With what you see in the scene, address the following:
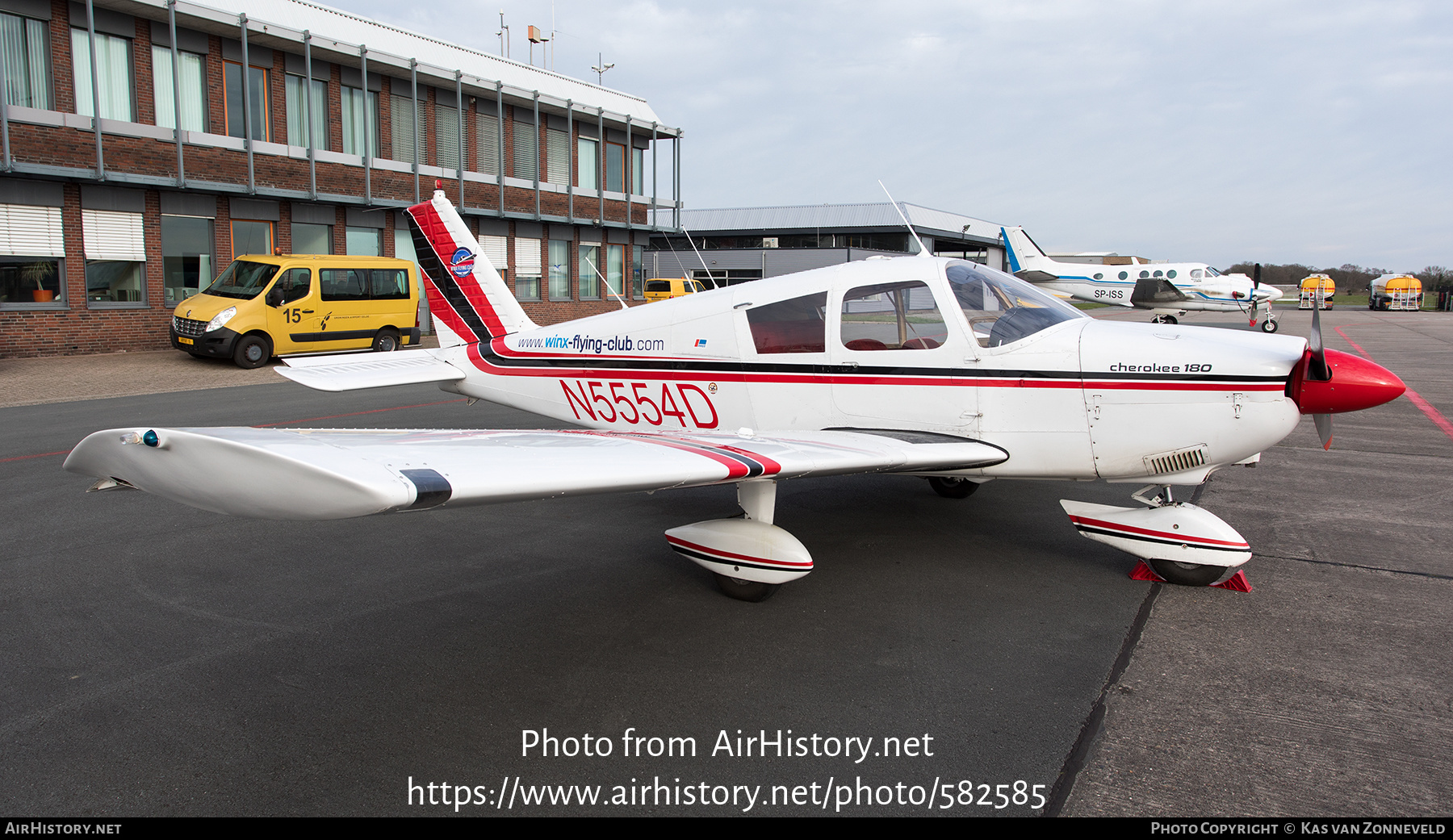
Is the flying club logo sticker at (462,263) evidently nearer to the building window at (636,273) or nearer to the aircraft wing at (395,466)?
the aircraft wing at (395,466)

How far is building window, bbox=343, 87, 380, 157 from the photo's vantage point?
21984mm

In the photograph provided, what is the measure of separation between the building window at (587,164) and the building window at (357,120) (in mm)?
7318

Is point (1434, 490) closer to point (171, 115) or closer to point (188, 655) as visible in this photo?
point (188, 655)

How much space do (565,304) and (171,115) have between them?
12339mm

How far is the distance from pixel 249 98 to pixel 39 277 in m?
6.17

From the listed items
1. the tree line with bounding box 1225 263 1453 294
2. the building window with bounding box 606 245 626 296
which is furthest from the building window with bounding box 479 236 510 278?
the tree line with bounding box 1225 263 1453 294

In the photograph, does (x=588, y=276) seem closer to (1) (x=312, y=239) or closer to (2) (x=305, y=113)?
(1) (x=312, y=239)

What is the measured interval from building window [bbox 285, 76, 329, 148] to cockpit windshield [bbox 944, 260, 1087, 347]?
2005 cm

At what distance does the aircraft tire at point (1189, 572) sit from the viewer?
4750 mm

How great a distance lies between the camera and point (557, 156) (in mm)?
27797

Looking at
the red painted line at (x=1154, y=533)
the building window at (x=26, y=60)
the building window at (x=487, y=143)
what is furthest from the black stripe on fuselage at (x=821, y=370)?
the building window at (x=487, y=143)

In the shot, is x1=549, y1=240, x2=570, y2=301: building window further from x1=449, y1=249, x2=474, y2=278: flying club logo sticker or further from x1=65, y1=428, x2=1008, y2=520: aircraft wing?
x1=65, y1=428, x2=1008, y2=520: aircraft wing

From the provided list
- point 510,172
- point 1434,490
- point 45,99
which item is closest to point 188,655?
point 1434,490

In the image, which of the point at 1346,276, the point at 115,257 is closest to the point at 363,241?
the point at 115,257
